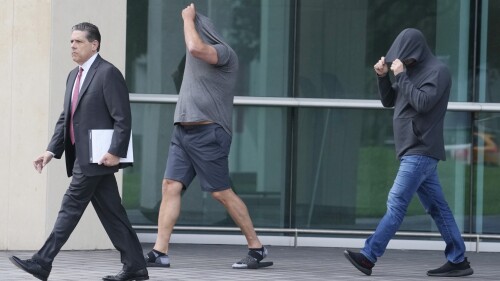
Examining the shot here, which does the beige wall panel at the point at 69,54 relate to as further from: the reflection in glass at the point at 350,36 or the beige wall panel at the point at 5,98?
the reflection in glass at the point at 350,36

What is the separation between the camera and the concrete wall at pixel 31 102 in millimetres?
10859

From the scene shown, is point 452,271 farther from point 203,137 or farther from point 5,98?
point 5,98

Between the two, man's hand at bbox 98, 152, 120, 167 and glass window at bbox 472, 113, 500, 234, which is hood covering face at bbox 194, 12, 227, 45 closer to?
man's hand at bbox 98, 152, 120, 167

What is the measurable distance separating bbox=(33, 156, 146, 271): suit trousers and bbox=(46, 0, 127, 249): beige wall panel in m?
2.31

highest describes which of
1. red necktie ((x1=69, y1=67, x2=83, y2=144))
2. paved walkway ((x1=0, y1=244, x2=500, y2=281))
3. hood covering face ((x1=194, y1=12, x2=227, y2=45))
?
hood covering face ((x1=194, y1=12, x2=227, y2=45))

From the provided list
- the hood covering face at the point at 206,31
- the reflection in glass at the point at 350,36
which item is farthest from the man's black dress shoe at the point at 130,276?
the reflection in glass at the point at 350,36

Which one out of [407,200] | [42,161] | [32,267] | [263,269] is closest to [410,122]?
[407,200]

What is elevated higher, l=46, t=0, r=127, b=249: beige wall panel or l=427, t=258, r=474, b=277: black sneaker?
l=46, t=0, r=127, b=249: beige wall panel

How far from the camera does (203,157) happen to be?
9.85m

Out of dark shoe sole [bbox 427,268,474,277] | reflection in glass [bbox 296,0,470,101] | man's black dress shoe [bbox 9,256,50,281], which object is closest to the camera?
man's black dress shoe [bbox 9,256,50,281]

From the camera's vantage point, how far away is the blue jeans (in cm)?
955

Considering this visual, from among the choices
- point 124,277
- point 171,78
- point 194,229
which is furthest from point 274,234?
point 124,277

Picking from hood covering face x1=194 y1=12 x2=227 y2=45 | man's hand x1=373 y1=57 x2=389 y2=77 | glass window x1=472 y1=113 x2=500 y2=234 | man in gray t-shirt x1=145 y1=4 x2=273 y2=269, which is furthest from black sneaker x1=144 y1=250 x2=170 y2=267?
glass window x1=472 y1=113 x2=500 y2=234

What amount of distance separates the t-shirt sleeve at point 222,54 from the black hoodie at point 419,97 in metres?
1.13
